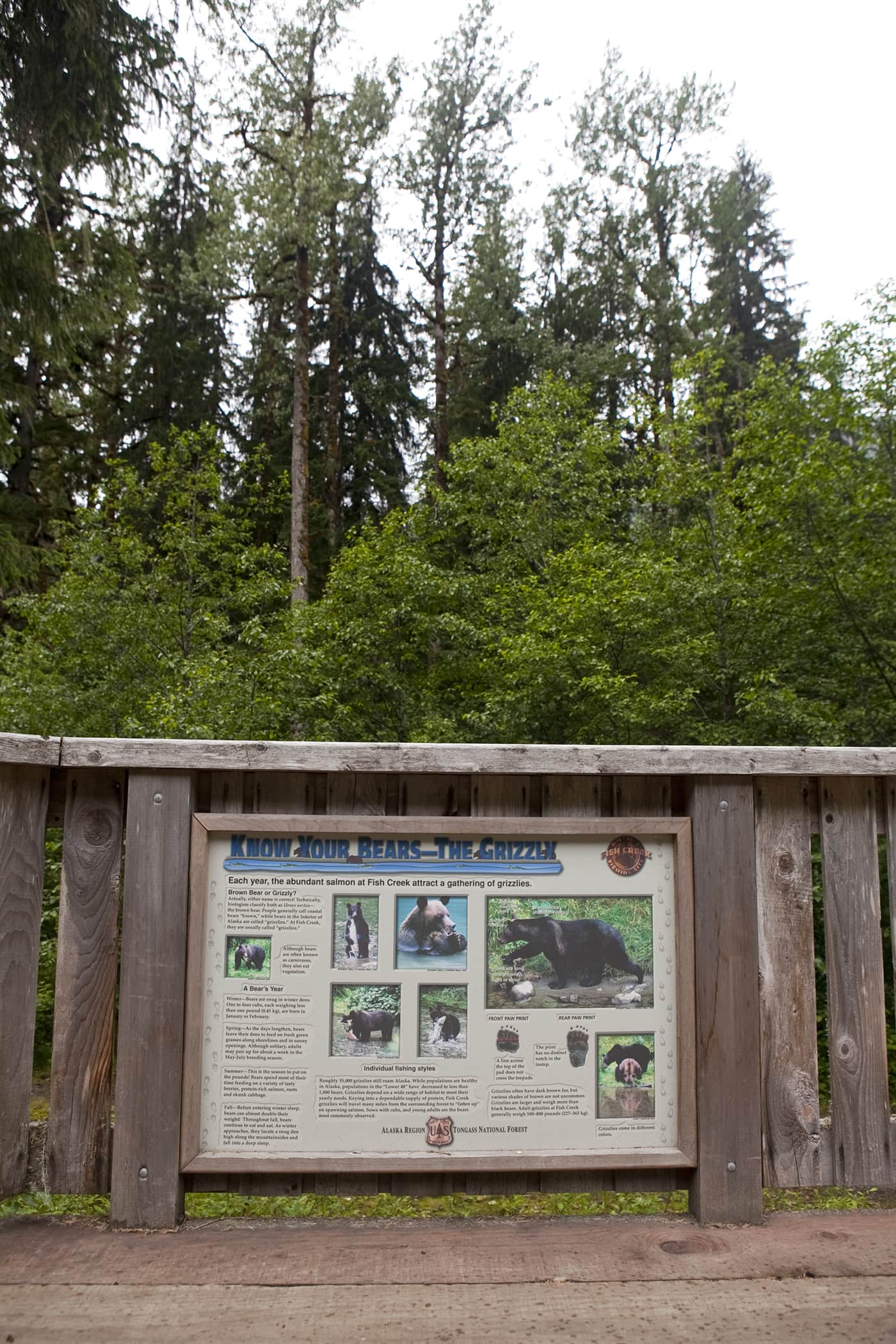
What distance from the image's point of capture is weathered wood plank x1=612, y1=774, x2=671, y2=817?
10.6 feet

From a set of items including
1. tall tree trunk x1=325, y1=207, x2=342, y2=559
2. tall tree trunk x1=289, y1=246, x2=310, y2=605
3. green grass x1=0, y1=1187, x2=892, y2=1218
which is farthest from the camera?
tall tree trunk x1=325, y1=207, x2=342, y2=559

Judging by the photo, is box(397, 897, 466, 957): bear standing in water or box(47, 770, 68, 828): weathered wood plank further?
box(47, 770, 68, 828): weathered wood plank

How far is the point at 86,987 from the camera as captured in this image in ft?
10.1

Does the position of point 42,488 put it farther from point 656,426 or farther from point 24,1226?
point 24,1226

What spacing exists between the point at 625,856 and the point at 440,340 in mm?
21344

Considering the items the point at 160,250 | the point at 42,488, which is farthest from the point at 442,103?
the point at 42,488

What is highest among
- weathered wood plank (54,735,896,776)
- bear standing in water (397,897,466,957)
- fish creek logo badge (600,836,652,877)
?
weathered wood plank (54,735,896,776)

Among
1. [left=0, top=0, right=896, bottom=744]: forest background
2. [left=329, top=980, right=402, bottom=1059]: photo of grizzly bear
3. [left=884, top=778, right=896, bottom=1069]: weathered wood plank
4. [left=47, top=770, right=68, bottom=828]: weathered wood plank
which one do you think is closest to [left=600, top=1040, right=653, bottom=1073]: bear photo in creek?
[left=329, top=980, right=402, bottom=1059]: photo of grizzly bear

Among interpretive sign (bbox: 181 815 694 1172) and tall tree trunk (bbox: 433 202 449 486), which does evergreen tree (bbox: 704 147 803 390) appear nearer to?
tall tree trunk (bbox: 433 202 449 486)

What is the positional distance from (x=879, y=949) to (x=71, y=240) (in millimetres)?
11101

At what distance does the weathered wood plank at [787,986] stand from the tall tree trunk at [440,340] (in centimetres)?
1885

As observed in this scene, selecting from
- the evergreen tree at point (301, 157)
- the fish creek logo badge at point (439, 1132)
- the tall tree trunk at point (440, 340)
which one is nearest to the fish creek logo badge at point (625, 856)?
the fish creek logo badge at point (439, 1132)

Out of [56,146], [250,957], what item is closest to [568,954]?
[250,957]

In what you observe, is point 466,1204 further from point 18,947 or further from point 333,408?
point 333,408
